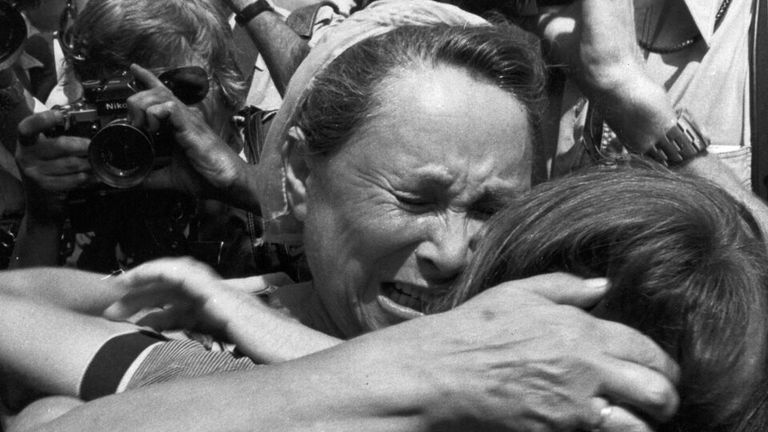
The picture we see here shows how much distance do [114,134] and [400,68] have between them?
1.14m

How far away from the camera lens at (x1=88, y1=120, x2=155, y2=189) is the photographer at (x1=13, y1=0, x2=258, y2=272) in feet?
0.05

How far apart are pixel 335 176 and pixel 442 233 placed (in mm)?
235

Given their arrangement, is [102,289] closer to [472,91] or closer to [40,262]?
[472,91]

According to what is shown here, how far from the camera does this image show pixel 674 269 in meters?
1.38

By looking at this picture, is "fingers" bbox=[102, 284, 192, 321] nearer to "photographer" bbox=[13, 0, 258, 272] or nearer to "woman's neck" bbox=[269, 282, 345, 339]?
"woman's neck" bbox=[269, 282, 345, 339]

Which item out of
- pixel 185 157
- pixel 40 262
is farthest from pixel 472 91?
pixel 40 262

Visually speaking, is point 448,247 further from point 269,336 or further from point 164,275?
point 164,275

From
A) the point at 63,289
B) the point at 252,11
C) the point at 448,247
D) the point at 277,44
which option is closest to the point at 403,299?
the point at 448,247

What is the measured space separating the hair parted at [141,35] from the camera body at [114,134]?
0.11 m

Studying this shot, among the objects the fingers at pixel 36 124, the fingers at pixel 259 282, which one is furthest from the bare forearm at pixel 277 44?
the fingers at pixel 259 282

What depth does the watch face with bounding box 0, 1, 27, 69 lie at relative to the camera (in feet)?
10.0

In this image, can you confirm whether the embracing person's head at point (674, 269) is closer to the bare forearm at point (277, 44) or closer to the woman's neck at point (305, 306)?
the woman's neck at point (305, 306)

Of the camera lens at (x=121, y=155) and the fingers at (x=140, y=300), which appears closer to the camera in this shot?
the fingers at (x=140, y=300)

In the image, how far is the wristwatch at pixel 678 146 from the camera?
2.27m
